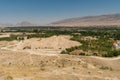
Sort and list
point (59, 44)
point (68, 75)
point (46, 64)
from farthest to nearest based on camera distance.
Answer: point (59, 44) < point (46, 64) < point (68, 75)

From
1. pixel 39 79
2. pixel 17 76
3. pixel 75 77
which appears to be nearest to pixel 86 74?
pixel 75 77

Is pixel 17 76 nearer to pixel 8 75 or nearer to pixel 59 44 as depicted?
pixel 8 75

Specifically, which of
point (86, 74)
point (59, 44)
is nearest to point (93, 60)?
point (86, 74)

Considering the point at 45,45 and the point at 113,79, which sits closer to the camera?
the point at 113,79

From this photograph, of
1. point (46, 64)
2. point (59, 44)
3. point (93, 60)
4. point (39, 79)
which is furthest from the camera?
point (59, 44)

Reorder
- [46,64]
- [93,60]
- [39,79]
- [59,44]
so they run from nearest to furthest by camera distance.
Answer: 1. [39,79]
2. [46,64]
3. [93,60]
4. [59,44]

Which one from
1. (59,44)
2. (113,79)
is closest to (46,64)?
(113,79)

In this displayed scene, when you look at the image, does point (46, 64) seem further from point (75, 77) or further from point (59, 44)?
point (59, 44)

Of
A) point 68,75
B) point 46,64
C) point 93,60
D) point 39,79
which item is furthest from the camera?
point 93,60

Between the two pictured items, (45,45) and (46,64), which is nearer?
(46,64)
